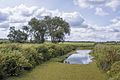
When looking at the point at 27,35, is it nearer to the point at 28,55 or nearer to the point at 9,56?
the point at 28,55

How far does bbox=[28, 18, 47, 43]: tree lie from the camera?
3509 inches

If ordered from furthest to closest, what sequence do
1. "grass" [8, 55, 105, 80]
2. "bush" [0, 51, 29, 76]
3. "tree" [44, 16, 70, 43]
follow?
1. "tree" [44, 16, 70, 43]
2. "grass" [8, 55, 105, 80]
3. "bush" [0, 51, 29, 76]

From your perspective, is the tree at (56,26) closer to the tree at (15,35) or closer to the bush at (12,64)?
the tree at (15,35)

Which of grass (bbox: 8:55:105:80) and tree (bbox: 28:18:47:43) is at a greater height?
tree (bbox: 28:18:47:43)

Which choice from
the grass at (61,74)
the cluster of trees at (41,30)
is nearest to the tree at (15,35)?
the cluster of trees at (41,30)

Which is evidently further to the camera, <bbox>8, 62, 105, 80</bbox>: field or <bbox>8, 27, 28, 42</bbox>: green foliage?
<bbox>8, 27, 28, 42</bbox>: green foliage

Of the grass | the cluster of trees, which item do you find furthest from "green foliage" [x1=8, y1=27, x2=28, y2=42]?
the grass

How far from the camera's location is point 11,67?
68.4 feet

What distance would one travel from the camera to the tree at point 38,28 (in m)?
89.1

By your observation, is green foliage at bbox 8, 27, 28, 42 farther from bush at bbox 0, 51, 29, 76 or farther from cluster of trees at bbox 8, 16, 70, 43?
bush at bbox 0, 51, 29, 76

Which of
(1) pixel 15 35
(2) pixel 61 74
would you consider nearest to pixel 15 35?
(1) pixel 15 35

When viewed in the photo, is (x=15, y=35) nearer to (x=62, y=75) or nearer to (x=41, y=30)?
(x=41, y=30)

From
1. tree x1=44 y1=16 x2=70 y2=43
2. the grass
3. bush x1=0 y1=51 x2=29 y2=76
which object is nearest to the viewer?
bush x1=0 y1=51 x2=29 y2=76

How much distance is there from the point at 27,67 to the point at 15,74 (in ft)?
12.7
